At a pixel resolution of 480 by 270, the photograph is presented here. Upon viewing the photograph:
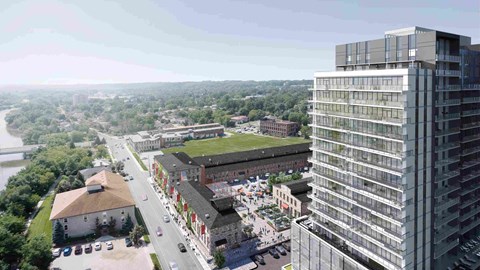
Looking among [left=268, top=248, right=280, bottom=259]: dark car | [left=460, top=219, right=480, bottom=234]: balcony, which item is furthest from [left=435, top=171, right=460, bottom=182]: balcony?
[left=268, top=248, right=280, bottom=259]: dark car

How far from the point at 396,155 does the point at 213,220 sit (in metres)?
35.6

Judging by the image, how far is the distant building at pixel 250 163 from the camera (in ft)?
335

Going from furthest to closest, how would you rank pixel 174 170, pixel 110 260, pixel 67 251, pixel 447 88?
pixel 174 170 < pixel 67 251 < pixel 110 260 < pixel 447 88

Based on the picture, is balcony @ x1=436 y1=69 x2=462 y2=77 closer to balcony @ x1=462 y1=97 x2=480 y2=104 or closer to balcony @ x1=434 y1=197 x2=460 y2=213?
balcony @ x1=462 y1=97 x2=480 y2=104

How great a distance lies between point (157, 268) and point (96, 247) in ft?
52.5

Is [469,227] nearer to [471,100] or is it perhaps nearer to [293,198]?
[471,100]

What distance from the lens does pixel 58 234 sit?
65938 mm

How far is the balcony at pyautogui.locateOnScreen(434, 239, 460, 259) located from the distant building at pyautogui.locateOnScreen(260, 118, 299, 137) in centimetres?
13714

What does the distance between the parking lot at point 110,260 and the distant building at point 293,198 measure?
32613mm

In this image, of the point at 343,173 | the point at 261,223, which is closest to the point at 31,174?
the point at 261,223

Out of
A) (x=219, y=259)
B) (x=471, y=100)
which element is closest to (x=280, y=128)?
(x=219, y=259)

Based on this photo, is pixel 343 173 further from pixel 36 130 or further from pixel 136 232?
pixel 36 130

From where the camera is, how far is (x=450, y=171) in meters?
43.4

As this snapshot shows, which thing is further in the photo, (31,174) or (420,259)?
(31,174)
